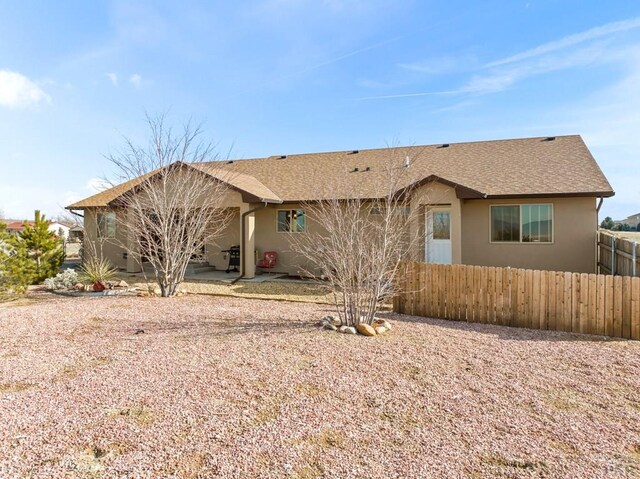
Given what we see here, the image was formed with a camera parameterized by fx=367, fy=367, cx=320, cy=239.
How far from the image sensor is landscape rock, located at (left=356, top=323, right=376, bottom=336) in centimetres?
670

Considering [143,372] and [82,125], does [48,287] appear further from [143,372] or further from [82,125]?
[143,372]

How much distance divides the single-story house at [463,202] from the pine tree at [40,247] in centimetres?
277

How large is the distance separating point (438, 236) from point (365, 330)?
751cm

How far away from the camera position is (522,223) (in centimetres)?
1251

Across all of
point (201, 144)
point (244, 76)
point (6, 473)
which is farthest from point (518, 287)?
point (244, 76)

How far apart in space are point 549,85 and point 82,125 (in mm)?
18385

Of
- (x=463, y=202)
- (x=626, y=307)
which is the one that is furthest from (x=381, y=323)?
(x=463, y=202)

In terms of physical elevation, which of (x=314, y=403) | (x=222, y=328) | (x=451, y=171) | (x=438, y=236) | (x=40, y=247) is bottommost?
(x=314, y=403)

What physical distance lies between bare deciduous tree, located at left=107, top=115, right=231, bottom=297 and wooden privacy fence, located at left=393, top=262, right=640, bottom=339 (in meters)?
6.54

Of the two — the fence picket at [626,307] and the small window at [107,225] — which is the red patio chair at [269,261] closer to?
the small window at [107,225]

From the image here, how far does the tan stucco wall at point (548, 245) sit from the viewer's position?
11.9m

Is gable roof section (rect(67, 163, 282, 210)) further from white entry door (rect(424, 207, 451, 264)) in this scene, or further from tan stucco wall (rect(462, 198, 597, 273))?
tan stucco wall (rect(462, 198, 597, 273))

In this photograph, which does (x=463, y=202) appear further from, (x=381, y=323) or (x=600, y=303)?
(x=381, y=323)

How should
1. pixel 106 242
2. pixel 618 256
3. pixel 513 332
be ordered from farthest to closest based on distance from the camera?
pixel 106 242 → pixel 618 256 → pixel 513 332
